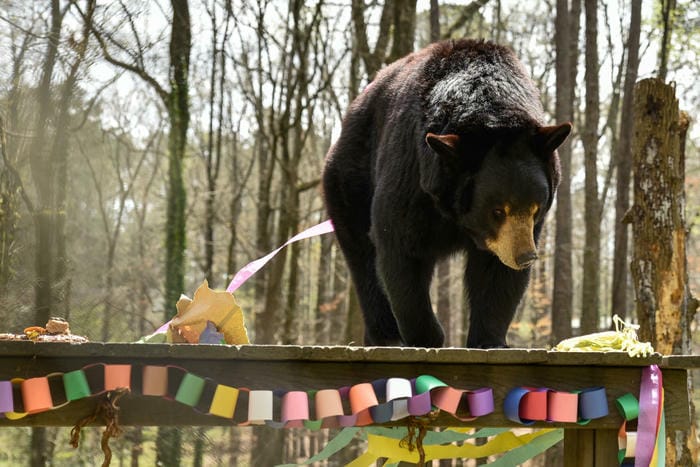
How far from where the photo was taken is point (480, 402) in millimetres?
2504

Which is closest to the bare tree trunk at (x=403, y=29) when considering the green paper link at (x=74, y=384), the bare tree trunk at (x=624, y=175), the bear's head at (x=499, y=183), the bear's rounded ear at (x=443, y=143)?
the bare tree trunk at (x=624, y=175)

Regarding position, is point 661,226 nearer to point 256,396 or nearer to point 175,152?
point 256,396

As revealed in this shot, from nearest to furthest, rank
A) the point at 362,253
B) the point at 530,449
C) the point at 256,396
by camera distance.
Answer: the point at 256,396 → the point at 530,449 → the point at 362,253

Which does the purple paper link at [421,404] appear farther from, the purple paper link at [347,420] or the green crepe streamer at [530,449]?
the green crepe streamer at [530,449]

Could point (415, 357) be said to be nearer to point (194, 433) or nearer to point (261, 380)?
point (261, 380)

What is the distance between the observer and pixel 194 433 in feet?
28.9

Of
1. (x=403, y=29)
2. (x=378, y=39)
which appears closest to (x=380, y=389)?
(x=403, y=29)

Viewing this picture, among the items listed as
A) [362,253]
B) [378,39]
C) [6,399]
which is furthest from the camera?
[378,39]

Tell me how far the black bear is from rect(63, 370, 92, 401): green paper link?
1.75 meters

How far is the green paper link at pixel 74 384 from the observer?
87.9 inches

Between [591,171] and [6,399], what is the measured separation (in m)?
9.01

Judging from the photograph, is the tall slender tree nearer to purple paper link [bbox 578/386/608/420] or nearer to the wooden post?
the wooden post

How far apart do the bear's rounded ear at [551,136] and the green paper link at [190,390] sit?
1890 mm

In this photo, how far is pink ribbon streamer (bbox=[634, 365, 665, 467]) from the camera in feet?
8.16
